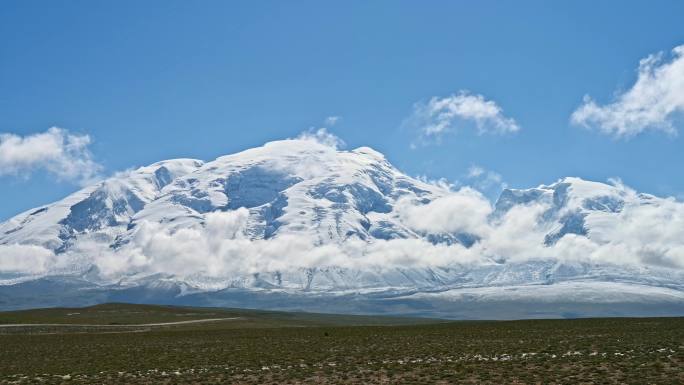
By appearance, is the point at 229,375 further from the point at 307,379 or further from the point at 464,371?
the point at 464,371

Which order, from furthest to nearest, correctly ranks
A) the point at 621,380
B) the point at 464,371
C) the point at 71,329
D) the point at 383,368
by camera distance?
1. the point at 71,329
2. the point at 383,368
3. the point at 464,371
4. the point at 621,380

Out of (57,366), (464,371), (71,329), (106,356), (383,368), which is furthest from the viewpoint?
(71,329)

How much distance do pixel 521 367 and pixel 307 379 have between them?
12566 mm

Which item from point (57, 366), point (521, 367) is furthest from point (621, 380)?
point (57, 366)

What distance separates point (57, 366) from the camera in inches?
2099

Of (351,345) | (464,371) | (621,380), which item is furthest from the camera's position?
(351,345)

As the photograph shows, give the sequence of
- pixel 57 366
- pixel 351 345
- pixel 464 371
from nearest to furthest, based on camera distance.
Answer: pixel 464 371
pixel 57 366
pixel 351 345

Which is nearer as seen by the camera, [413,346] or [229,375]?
[229,375]

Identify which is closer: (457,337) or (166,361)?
(166,361)

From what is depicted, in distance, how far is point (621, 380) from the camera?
37.9m

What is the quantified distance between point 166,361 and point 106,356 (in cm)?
816

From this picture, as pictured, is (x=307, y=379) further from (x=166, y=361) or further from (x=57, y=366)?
(x=57, y=366)

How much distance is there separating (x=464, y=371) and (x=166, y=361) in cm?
2329

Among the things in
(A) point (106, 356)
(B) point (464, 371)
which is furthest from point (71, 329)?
(B) point (464, 371)
